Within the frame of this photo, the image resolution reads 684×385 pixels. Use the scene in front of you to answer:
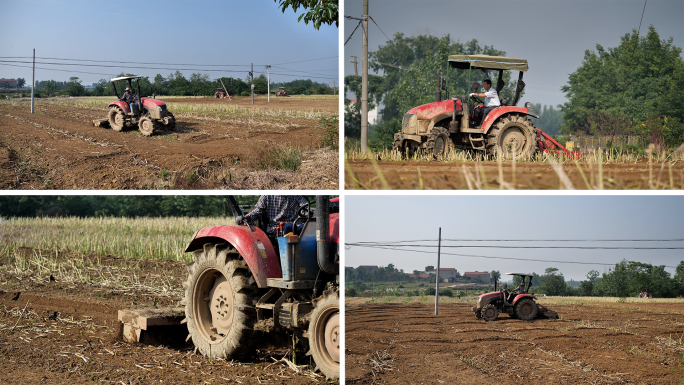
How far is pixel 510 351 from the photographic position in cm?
724

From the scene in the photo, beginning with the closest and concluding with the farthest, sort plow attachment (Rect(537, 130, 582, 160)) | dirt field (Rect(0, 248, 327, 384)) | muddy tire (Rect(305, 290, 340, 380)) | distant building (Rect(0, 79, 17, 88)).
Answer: muddy tire (Rect(305, 290, 340, 380))
dirt field (Rect(0, 248, 327, 384))
plow attachment (Rect(537, 130, 582, 160))
distant building (Rect(0, 79, 17, 88))

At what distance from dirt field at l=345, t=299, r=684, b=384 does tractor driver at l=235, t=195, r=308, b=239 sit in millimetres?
1049

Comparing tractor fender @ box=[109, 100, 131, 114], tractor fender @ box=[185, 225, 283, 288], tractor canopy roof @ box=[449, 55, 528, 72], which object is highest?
tractor fender @ box=[109, 100, 131, 114]

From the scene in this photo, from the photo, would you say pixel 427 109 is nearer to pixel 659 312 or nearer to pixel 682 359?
pixel 682 359

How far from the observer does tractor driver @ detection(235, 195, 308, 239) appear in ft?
14.9

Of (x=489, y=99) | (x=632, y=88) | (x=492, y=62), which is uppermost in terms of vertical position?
(x=632, y=88)

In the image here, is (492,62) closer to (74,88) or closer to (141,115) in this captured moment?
(141,115)

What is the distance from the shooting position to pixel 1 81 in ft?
59.2

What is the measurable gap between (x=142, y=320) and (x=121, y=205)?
16.8 meters

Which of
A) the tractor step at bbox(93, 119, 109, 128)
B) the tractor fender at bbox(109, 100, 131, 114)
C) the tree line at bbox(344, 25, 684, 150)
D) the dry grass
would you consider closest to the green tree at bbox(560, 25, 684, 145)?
the tree line at bbox(344, 25, 684, 150)

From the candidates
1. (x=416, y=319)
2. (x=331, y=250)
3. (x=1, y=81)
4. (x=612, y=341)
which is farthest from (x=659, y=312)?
(x=1, y=81)

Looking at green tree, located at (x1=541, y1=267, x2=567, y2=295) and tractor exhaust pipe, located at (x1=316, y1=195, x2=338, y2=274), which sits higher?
tractor exhaust pipe, located at (x1=316, y1=195, x2=338, y2=274)

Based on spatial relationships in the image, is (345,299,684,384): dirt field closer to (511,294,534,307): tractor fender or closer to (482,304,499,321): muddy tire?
(482,304,499,321): muddy tire

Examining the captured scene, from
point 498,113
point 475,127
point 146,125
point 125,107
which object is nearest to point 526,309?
point 475,127
